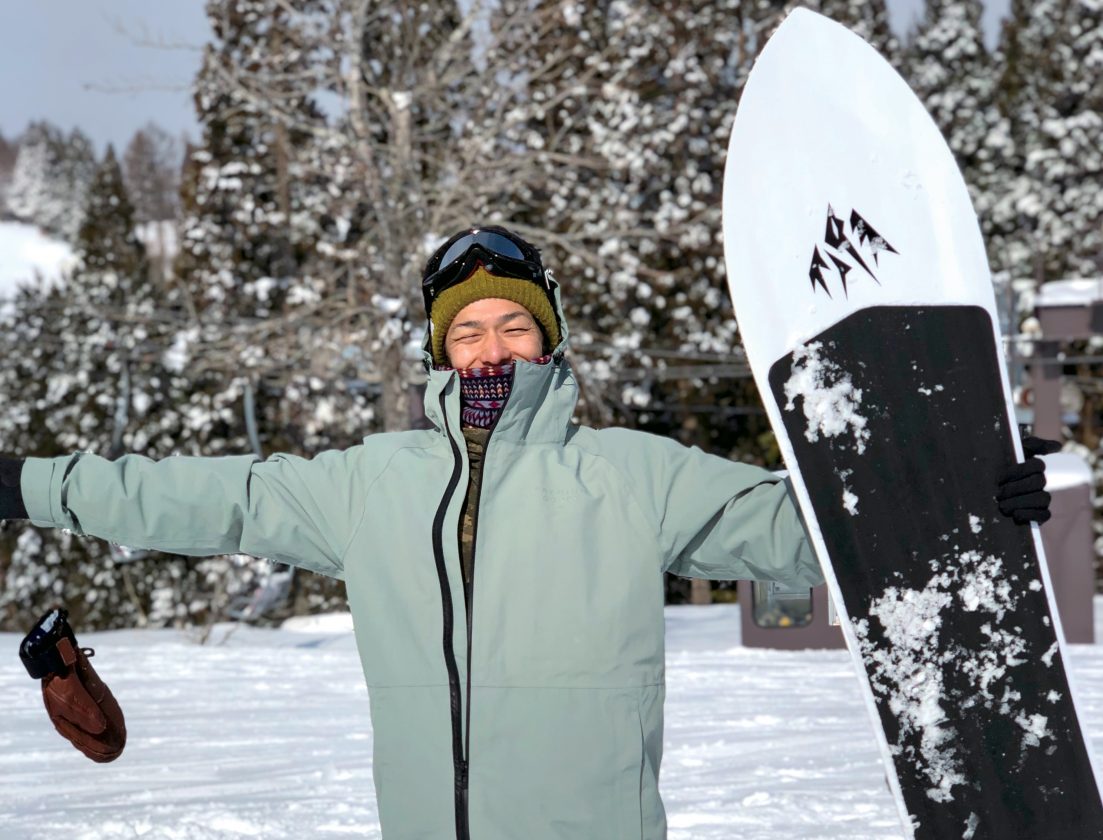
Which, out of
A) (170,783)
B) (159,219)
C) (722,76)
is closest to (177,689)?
(170,783)

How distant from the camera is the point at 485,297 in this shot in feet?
7.46

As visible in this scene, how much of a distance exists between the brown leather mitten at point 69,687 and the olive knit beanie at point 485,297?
0.98 meters

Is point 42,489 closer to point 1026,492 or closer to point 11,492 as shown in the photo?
point 11,492

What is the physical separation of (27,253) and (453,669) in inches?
2966

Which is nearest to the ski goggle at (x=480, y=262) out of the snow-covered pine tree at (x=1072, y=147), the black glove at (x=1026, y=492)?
the black glove at (x=1026, y=492)

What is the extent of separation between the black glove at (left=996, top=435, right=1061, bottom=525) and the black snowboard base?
149mm

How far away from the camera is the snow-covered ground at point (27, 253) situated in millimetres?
64062

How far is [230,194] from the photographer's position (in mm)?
24672

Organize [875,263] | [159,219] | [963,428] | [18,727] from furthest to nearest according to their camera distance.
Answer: [159,219] → [18,727] → [875,263] → [963,428]

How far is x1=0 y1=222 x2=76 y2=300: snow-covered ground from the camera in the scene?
210 feet

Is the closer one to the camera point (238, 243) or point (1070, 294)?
point (1070, 294)

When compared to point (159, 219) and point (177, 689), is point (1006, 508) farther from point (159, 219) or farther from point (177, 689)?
point (159, 219)

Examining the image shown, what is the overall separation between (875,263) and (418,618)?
51.8 inches

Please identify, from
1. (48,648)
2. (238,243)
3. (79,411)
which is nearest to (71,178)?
(79,411)
